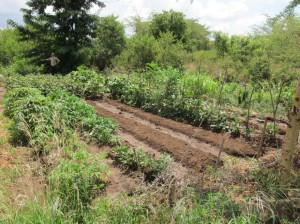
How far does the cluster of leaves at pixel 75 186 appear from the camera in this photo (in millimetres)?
2893

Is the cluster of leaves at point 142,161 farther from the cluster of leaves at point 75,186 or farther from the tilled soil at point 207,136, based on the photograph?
the tilled soil at point 207,136

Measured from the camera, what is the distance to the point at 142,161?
3881 mm

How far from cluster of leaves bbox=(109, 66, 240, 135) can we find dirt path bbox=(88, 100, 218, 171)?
1.84ft

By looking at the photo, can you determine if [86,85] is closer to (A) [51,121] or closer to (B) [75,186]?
(A) [51,121]

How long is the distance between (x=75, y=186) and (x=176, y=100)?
4.23 metres

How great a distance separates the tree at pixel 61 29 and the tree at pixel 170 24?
5.14 m

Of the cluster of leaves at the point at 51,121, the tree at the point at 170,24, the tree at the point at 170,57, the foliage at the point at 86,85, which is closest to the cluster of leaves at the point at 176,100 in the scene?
the foliage at the point at 86,85

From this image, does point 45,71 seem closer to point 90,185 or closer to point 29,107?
point 29,107

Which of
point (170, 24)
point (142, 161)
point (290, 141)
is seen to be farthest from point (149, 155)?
point (170, 24)

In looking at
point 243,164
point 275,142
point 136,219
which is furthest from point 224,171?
point 275,142

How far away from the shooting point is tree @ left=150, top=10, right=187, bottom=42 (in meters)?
18.5

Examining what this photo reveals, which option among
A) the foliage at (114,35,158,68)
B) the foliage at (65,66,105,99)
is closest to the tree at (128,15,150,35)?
the foliage at (114,35,158,68)

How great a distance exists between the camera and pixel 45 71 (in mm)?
14906

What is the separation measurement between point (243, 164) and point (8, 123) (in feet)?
14.3
